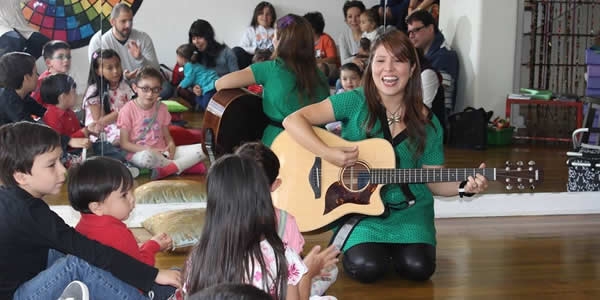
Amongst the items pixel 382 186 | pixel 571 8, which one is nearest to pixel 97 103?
pixel 382 186

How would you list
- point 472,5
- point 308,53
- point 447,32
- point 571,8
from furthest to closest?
point 571,8 < point 472,5 < point 447,32 < point 308,53

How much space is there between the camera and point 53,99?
454 cm

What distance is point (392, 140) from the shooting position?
143 inches

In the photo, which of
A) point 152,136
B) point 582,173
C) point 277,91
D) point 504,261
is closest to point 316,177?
point 277,91

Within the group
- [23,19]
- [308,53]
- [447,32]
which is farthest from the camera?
[447,32]

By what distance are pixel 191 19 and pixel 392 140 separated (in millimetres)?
1420

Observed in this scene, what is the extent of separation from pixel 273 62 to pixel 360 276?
1140 millimetres

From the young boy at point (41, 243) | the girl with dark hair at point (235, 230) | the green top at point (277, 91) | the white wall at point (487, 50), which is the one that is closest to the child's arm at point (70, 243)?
the young boy at point (41, 243)

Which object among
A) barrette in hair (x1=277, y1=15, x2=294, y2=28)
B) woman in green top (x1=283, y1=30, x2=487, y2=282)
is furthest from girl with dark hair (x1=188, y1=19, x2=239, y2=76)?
woman in green top (x1=283, y1=30, x2=487, y2=282)

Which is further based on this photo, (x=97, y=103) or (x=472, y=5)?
(x=472, y=5)

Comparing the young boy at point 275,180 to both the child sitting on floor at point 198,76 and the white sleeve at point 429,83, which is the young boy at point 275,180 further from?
the white sleeve at point 429,83

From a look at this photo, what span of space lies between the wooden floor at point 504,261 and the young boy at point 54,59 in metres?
0.58

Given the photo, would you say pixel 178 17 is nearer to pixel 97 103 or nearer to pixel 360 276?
pixel 97 103

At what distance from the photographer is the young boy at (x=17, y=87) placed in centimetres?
445
